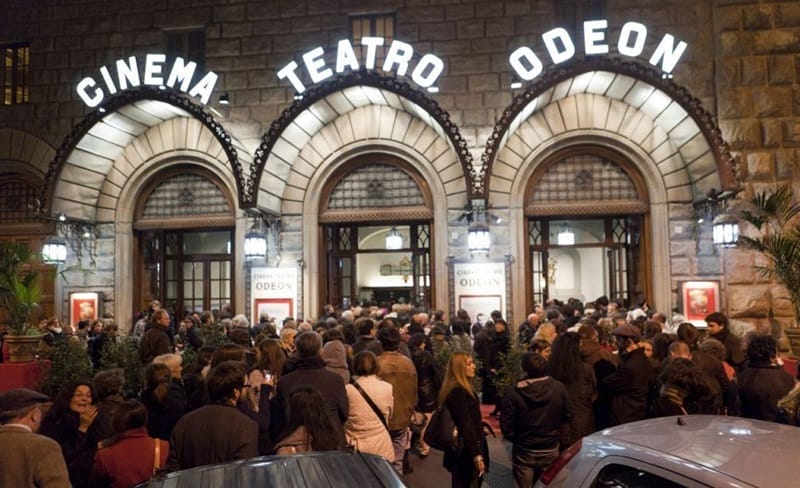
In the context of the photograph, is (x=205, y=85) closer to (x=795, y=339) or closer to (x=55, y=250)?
(x=55, y=250)

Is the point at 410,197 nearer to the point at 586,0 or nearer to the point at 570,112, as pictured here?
the point at 570,112

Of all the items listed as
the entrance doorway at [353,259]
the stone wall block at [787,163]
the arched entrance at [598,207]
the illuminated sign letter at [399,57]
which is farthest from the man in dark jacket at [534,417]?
the stone wall block at [787,163]

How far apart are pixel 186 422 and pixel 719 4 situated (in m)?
14.9

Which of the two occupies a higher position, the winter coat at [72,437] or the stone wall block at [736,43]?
the stone wall block at [736,43]

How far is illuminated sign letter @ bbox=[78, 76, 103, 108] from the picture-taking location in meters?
14.6

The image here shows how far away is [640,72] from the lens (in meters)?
12.5

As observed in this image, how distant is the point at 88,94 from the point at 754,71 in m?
15.9

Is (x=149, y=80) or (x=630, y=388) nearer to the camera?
(x=630, y=388)

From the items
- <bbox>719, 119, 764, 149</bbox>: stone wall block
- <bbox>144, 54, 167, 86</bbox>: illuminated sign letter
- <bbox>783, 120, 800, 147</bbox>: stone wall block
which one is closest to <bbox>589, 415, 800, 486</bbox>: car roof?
<bbox>719, 119, 764, 149</bbox>: stone wall block

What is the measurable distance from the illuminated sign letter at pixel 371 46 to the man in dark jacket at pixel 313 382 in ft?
31.1

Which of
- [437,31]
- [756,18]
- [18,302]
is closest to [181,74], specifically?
[437,31]

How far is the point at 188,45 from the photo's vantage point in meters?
16.2

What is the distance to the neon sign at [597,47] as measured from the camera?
42.4 feet

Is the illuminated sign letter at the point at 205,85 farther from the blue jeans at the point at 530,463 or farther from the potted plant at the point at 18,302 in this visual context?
the blue jeans at the point at 530,463
